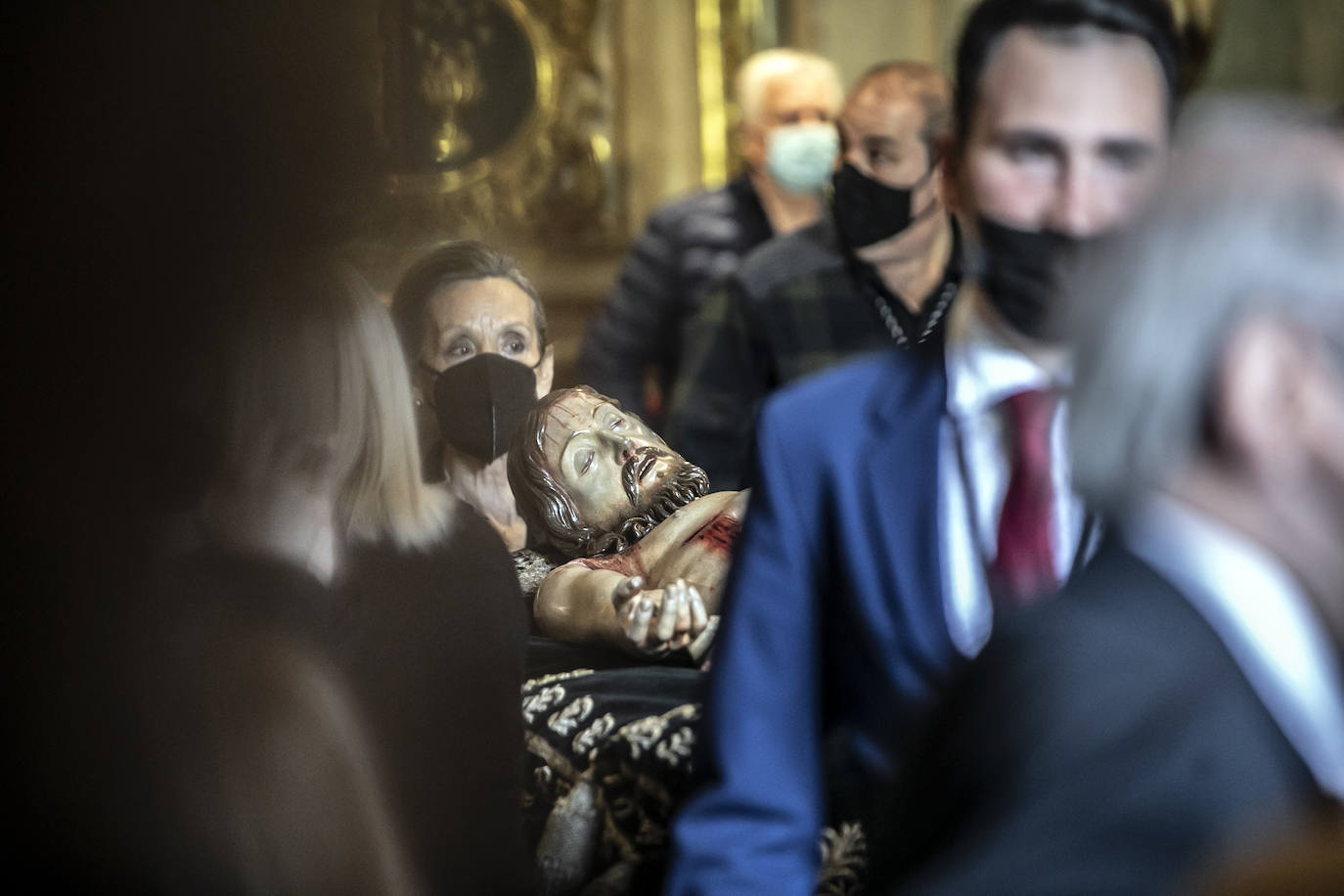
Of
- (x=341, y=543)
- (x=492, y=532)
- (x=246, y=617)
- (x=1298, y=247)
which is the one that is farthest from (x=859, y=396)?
(x=246, y=617)

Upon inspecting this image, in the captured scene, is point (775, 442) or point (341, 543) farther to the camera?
point (341, 543)

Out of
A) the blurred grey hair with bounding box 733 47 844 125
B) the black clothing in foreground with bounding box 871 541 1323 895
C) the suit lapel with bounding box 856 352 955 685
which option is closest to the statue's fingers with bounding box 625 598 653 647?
the suit lapel with bounding box 856 352 955 685

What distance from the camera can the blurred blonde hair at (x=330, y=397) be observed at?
162cm

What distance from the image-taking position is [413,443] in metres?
1.65

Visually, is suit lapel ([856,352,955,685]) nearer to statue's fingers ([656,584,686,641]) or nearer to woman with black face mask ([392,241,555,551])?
statue's fingers ([656,584,686,641])

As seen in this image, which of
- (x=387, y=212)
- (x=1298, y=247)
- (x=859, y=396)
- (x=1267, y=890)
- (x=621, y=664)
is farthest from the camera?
(x=387, y=212)

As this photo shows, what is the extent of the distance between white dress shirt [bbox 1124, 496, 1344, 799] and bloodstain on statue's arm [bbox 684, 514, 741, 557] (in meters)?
0.70

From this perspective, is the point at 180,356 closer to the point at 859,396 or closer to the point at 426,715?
the point at 426,715

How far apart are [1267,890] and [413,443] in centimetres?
114

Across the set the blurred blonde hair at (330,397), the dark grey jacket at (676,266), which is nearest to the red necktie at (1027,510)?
the blurred blonde hair at (330,397)

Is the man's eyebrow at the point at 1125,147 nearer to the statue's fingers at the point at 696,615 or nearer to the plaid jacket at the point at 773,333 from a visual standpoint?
the plaid jacket at the point at 773,333

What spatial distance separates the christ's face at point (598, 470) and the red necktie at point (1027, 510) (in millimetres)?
556

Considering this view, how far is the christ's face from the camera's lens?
1644 mm

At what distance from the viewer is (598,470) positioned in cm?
165
